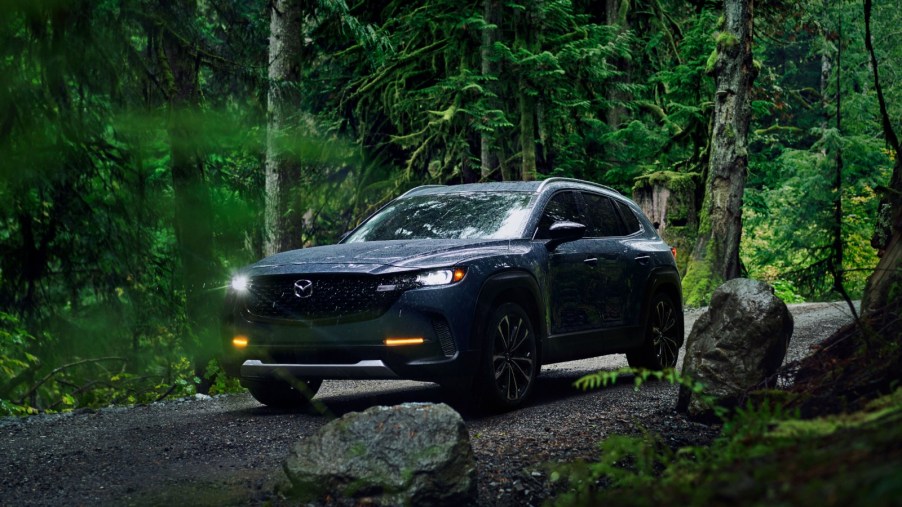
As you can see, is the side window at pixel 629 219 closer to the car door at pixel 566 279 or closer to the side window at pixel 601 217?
the side window at pixel 601 217

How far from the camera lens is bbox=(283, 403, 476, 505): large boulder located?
476 cm

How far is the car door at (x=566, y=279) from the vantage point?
8.38 m

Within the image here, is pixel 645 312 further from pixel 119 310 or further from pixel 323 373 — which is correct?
pixel 119 310

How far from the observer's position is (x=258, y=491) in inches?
204

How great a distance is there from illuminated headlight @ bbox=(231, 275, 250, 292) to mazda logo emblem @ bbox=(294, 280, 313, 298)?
1.77 feet

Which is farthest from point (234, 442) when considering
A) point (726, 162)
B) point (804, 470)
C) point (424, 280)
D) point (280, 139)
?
point (726, 162)

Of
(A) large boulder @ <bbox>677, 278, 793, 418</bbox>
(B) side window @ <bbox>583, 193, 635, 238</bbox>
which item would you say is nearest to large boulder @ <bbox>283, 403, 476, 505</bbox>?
(A) large boulder @ <bbox>677, 278, 793, 418</bbox>

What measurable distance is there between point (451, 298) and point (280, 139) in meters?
2.98

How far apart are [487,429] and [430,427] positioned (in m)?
2.00

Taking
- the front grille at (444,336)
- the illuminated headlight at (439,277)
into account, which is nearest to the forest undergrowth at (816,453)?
the front grille at (444,336)

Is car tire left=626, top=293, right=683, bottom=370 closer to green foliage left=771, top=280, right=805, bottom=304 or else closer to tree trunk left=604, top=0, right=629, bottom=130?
green foliage left=771, top=280, right=805, bottom=304

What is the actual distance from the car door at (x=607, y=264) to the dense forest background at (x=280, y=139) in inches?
96.0

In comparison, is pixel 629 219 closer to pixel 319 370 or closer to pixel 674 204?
pixel 319 370

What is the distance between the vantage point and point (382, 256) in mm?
7379
